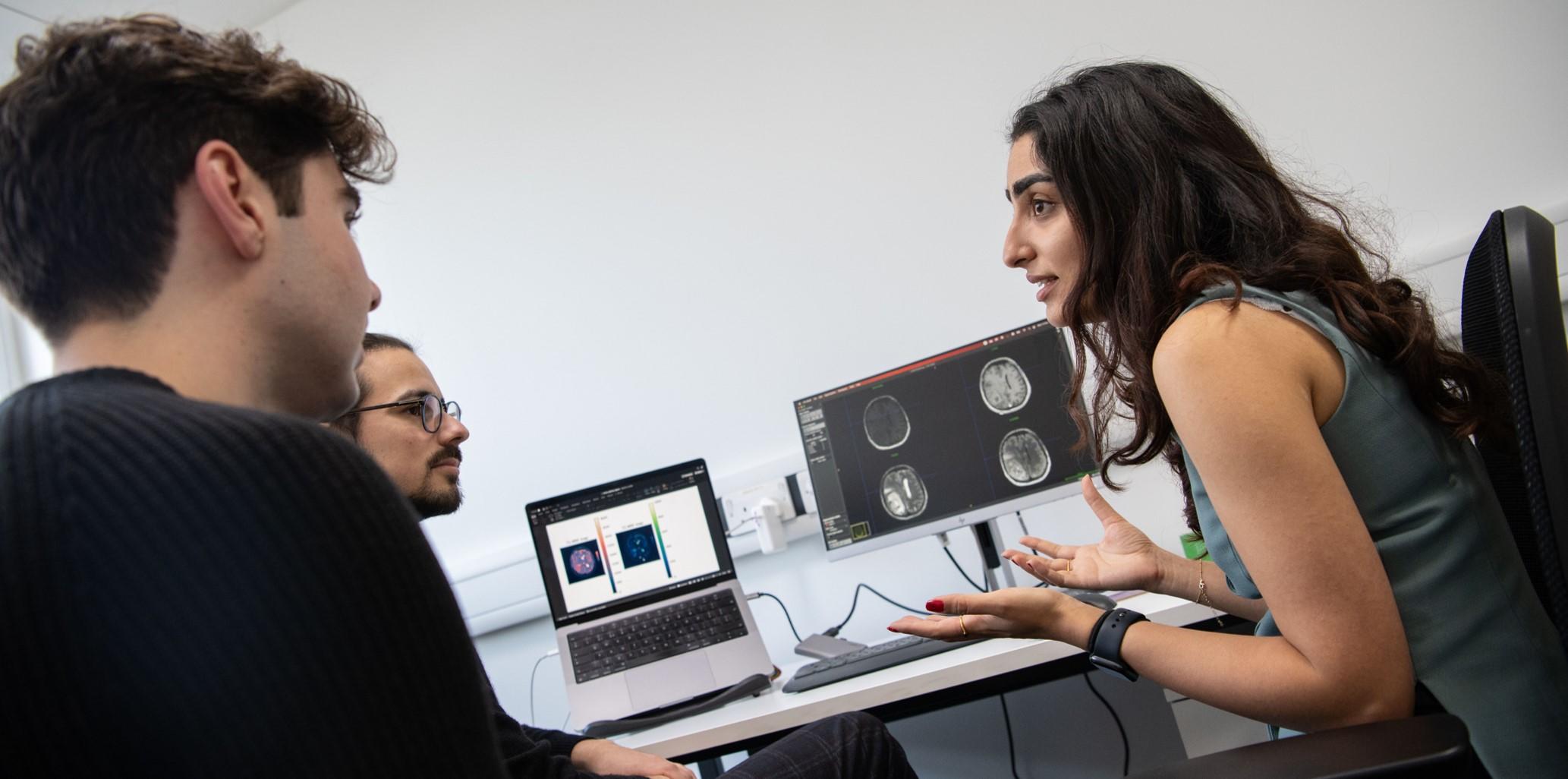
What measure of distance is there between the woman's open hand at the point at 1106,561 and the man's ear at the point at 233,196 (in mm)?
1008

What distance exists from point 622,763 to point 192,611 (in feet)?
3.86

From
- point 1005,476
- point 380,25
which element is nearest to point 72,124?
point 1005,476

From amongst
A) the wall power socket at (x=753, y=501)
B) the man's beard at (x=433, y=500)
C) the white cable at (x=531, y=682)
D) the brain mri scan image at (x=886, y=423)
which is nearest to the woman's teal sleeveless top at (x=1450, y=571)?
the brain mri scan image at (x=886, y=423)

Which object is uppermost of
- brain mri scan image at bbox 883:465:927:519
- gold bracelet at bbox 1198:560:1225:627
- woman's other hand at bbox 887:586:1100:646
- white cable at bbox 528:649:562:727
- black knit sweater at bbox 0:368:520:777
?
black knit sweater at bbox 0:368:520:777

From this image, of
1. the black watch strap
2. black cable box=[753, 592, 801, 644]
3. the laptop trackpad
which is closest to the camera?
the black watch strap

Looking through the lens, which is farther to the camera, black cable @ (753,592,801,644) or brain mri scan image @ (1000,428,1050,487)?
black cable @ (753,592,801,644)

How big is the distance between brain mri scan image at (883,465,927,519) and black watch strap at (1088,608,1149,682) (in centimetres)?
103

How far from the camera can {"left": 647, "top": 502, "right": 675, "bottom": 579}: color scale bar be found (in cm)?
220

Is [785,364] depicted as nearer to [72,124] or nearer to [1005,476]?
[1005,476]

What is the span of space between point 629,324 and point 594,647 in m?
0.93

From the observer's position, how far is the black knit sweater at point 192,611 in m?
0.52

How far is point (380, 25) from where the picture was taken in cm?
299

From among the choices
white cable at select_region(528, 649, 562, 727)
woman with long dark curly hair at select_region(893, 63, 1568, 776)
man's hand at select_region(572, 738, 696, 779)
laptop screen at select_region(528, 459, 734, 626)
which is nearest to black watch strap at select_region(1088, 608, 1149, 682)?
woman with long dark curly hair at select_region(893, 63, 1568, 776)

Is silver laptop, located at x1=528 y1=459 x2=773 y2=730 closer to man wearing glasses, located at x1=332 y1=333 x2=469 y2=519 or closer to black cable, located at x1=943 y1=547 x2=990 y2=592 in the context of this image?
man wearing glasses, located at x1=332 y1=333 x2=469 y2=519
